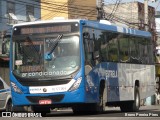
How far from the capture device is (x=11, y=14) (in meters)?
39.3

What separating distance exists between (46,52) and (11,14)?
2216 cm

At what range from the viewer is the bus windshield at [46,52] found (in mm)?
17609

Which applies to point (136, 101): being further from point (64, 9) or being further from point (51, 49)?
point (64, 9)

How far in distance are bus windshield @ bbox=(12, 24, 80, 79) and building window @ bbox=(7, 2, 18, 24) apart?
20.9 metres

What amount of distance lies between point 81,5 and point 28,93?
32.8m

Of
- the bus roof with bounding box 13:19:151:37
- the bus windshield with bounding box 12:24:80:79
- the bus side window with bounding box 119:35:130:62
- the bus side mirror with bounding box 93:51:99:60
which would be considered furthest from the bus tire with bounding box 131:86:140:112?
the bus windshield with bounding box 12:24:80:79

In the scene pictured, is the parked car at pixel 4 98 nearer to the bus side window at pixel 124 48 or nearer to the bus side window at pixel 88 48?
the bus side window at pixel 88 48

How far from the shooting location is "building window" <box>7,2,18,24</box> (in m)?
39.1

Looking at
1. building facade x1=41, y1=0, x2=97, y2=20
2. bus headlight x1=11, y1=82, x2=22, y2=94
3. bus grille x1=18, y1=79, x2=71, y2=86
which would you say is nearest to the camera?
bus grille x1=18, y1=79, x2=71, y2=86

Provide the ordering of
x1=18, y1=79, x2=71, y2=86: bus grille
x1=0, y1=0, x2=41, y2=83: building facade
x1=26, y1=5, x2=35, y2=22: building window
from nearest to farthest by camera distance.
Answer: x1=18, y1=79, x2=71, y2=86: bus grille < x1=0, y1=0, x2=41, y2=83: building facade < x1=26, y1=5, x2=35, y2=22: building window

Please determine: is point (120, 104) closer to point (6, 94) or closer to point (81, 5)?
point (6, 94)

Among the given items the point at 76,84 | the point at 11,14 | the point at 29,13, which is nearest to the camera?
the point at 76,84

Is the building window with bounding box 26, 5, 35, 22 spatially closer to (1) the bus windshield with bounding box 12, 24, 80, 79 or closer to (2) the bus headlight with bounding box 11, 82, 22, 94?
(1) the bus windshield with bounding box 12, 24, 80, 79

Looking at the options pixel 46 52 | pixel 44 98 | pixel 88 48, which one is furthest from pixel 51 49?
pixel 44 98
